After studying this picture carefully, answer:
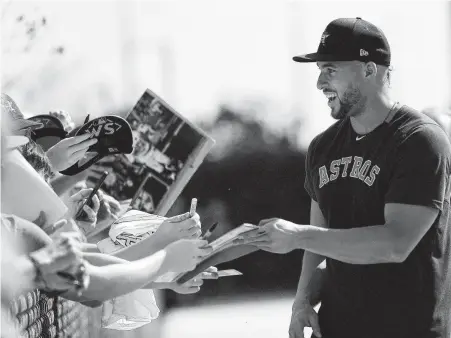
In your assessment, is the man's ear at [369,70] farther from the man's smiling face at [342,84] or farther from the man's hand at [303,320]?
the man's hand at [303,320]

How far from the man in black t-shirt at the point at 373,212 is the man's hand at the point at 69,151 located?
4.02 feet

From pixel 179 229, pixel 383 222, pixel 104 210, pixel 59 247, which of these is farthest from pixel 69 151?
pixel 59 247

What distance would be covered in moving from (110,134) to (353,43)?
1329 mm

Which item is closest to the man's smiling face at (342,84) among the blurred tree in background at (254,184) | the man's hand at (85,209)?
the man's hand at (85,209)

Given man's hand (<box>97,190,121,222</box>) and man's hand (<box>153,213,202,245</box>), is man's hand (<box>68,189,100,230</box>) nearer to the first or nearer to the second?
man's hand (<box>97,190,121,222</box>)

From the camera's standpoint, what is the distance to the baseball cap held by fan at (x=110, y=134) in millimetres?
4492

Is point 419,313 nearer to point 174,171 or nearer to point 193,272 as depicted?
point 193,272

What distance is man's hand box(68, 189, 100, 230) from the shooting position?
455cm

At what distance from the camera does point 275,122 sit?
13.5m

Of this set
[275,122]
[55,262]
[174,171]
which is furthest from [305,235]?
[275,122]

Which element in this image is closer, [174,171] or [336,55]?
[336,55]

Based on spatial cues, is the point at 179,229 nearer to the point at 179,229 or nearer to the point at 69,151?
the point at 179,229

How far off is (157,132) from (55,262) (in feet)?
9.15

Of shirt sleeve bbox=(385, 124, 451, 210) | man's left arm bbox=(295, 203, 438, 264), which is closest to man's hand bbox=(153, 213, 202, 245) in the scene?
man's left arm bbox=(295, 203, 438, 264)
